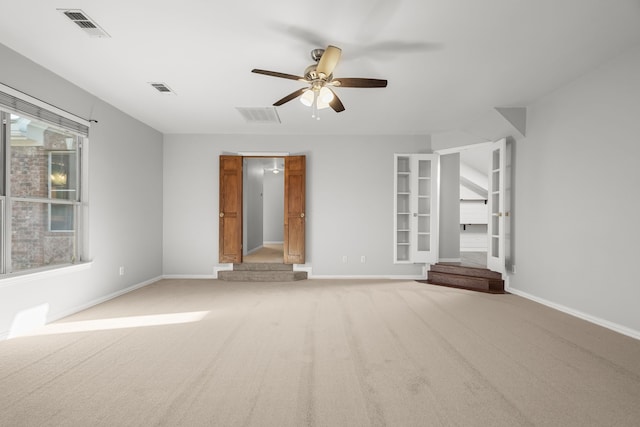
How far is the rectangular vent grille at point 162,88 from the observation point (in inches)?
152

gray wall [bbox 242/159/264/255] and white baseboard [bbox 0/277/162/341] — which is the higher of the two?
gray wall [bbox 242/159/264/255]

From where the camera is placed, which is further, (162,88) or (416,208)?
(416,208)

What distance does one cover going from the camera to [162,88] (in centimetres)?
399

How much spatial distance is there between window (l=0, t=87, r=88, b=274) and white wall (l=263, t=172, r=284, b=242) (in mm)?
6993

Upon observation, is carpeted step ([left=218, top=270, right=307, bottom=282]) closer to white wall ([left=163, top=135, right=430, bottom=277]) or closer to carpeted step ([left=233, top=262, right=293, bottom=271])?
carpeted step ([left=233, top=262, right=293, bottom=271])

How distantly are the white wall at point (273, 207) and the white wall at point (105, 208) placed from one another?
514cm

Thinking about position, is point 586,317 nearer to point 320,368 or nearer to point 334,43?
point 320,368

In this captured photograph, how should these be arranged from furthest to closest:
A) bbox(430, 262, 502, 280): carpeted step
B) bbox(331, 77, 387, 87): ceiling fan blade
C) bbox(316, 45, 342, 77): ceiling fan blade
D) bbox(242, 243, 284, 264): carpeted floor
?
1. bbox(242, 243, 284, 264): carpeted floor
2. bbox(430, 262, 502, 280): carpeted step
3. bbox(331, 77, 387, 87): ceiling fan blade
4. bbox(316, 45, 342, 77): ceiling fan blade

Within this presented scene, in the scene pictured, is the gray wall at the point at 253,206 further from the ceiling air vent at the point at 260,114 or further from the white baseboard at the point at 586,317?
the white baseboard at the point at 586,317

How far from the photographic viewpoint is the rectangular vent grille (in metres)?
3.87

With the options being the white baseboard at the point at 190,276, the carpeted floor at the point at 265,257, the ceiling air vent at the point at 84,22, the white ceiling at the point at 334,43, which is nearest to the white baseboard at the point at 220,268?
the white baseboard at the point at 190,276

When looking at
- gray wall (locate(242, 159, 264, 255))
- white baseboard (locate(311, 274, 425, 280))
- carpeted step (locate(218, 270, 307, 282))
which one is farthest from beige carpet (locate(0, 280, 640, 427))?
gray wall (locate(242, 159, 264, 255))

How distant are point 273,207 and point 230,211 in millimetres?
5050

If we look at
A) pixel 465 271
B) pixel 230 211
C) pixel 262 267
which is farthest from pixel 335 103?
pixel 465 271
